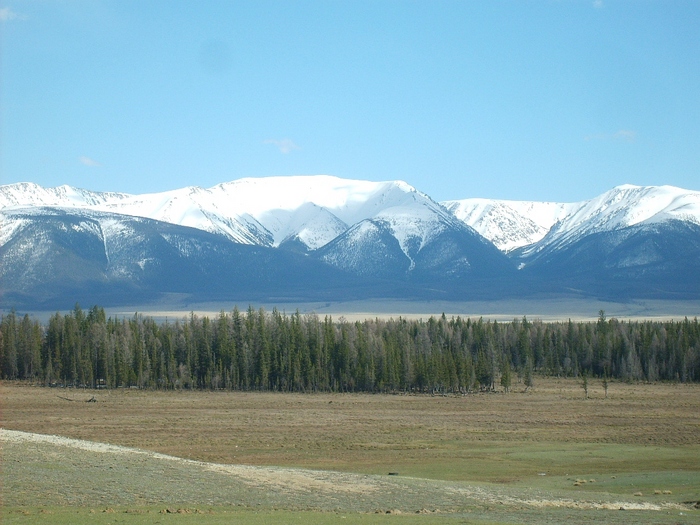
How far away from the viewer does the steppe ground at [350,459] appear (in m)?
30.7

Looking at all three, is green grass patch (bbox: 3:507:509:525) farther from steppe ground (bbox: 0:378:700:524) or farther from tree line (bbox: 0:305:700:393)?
tree line (bbox: 0:305:700:393)

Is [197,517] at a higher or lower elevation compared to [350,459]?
higher

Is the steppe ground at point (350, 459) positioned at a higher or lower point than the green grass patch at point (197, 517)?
lower

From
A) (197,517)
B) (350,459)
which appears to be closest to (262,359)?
(350,459)

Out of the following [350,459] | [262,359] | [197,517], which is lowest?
[350,459]

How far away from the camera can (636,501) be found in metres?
35.3

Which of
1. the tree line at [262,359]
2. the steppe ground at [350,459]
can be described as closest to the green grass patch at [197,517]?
the steppe ground at [350,459]

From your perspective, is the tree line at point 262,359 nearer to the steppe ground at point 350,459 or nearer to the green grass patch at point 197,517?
the steppe ground at point 350,459

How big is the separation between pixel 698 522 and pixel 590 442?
2842 centimetres

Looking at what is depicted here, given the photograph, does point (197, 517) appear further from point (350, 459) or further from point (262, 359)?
point (262, 359)

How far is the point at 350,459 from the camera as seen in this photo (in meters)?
48.9

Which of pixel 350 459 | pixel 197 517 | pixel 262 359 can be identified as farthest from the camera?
pixel 262 359

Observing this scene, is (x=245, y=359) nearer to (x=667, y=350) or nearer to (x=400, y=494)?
(x=667, y=350)

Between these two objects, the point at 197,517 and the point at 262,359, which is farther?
the point at 262,359
